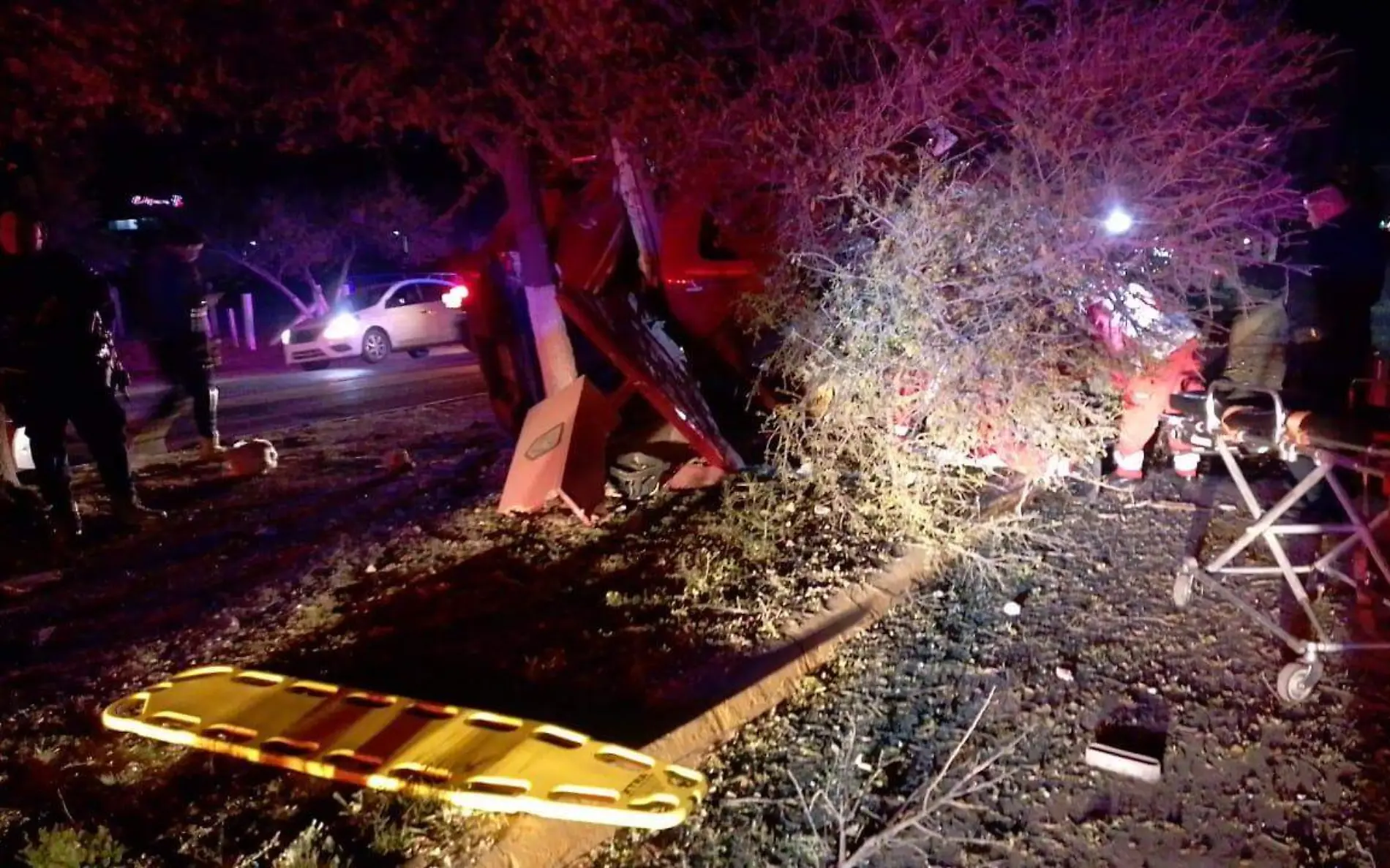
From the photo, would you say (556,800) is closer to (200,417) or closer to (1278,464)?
(1278,464)

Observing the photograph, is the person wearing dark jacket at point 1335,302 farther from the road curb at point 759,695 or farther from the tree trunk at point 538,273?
the tree trunk at point 538,273

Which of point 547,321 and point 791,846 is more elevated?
point 547,321

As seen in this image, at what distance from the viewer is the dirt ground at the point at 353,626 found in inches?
134

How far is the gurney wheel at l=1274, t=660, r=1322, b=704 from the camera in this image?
3971 mm

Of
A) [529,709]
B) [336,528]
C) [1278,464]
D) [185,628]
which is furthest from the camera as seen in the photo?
[1278,464]

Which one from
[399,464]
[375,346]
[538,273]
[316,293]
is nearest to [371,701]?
[399,464]

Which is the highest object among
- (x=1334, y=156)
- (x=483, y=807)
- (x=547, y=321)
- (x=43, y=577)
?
(x=1334, y=156)

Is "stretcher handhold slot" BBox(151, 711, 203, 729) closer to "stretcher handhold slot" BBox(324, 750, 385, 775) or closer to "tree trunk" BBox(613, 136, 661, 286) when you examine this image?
"stretcher handhold slot" BBox(324, 750, 385, 775)

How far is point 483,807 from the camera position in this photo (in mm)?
3363

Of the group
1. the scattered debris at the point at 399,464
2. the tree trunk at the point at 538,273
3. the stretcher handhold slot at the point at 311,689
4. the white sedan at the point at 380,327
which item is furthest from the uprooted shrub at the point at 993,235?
the white sedan at the point at 380,327

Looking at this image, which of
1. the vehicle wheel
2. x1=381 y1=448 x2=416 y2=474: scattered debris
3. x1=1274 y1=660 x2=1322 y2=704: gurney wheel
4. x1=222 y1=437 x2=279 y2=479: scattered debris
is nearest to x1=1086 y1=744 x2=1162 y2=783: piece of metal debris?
x1=1274 y1=660 x2=1322 y2=704: gurney wheel

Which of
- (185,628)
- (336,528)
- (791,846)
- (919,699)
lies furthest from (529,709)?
(336,528)

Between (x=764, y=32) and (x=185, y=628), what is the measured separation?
16.9ft

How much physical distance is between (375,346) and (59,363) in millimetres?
13375
